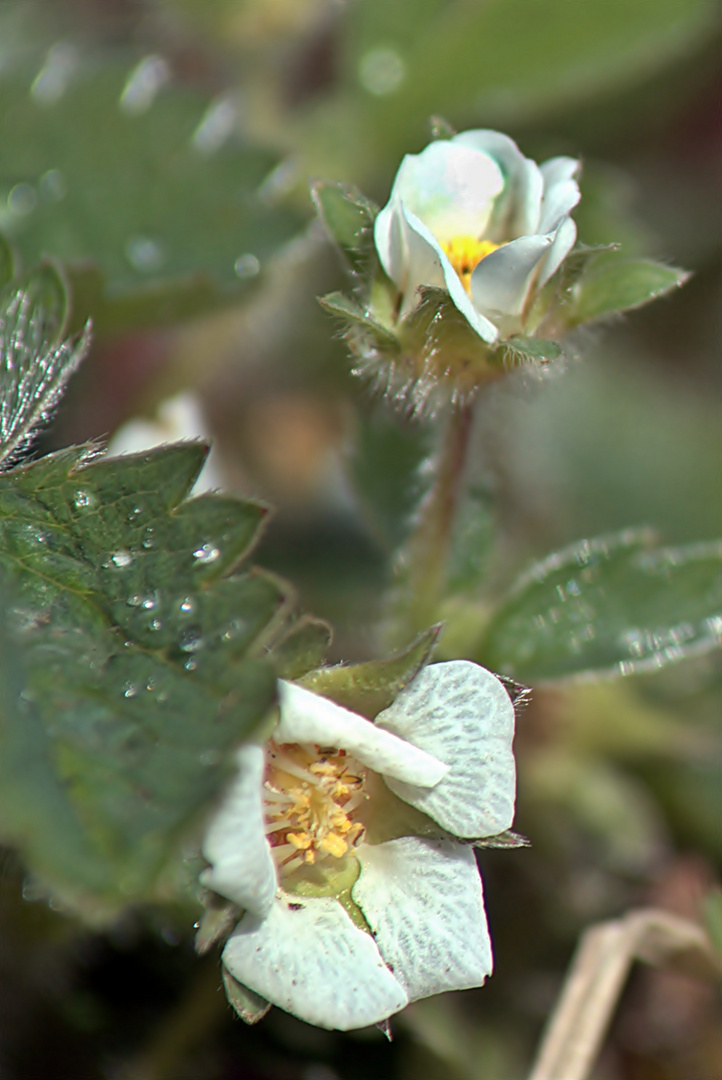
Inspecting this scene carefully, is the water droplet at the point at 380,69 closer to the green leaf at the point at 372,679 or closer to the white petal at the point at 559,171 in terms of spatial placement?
the white petal at the point at 559,171

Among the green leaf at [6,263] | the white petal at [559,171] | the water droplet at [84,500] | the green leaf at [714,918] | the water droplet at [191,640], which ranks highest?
the green leaf at [6,263]

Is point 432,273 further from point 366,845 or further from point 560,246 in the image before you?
point 366,845

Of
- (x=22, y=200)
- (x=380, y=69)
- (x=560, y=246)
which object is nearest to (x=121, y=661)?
(x=560, y=246)

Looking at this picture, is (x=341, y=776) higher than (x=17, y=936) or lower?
higher

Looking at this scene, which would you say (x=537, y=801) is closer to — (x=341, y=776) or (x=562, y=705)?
(x=562, y=705)

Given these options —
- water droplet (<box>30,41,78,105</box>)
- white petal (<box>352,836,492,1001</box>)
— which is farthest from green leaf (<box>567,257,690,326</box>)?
water droplet (<box>30,41,78,105</box>)

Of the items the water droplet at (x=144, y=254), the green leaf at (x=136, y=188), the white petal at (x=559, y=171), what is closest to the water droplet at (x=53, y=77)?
the green leaf at (x=136, y=188)

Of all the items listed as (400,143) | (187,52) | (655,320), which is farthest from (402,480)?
(187,52)
